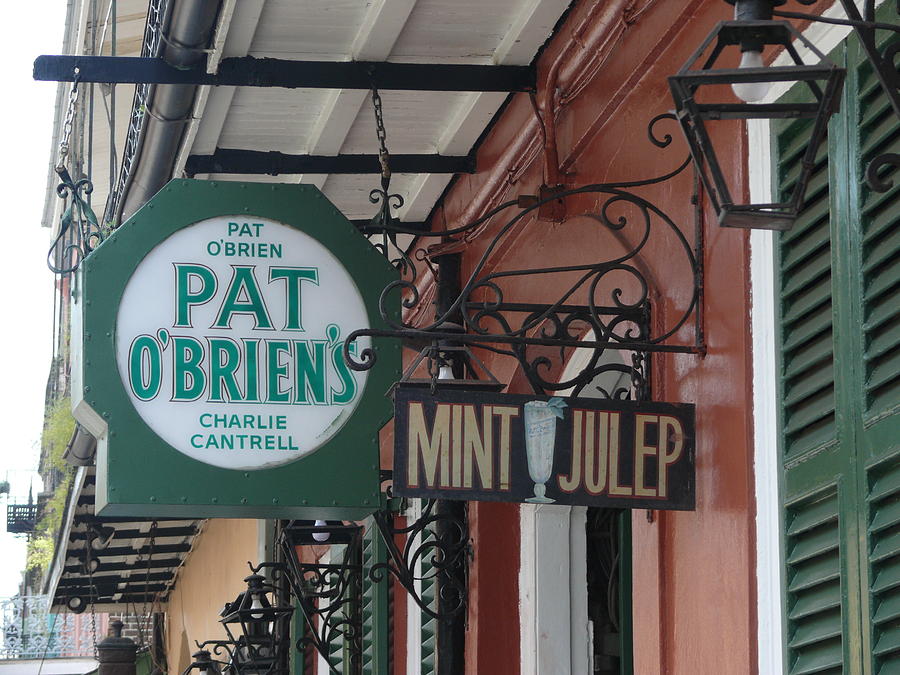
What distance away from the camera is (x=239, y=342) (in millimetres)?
4398

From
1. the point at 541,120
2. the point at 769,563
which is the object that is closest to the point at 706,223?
the point at 769,563

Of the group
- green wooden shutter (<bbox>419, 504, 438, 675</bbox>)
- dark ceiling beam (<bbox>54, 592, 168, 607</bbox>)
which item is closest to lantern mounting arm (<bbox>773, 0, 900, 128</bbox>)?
green wooden shutter (<bbox>419, 504, 438, 675</bbox>)

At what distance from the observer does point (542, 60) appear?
5.24 m

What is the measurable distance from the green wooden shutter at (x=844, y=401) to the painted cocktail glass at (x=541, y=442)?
1.88 feet

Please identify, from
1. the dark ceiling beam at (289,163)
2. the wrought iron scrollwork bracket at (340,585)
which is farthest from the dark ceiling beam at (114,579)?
the dark ceiling beam at (289,163)

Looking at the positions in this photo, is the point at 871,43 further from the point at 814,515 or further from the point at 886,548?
the point at 814,515

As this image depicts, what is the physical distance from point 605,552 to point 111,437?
2.30 meters

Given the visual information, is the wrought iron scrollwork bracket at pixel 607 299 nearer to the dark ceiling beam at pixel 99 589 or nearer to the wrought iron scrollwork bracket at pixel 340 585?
the wrought iron scrollwork bracket at pixel 340 585

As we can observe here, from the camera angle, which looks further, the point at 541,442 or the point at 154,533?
the point at 154,533

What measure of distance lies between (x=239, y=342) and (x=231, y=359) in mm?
58

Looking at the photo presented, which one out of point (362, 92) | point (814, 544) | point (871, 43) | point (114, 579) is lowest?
point (114, 579)

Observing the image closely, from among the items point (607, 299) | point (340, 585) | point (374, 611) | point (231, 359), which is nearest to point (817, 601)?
point (607, 299)

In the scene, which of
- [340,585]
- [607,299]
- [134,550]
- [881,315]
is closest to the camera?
[881,315]

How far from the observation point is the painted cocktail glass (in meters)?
3.63
